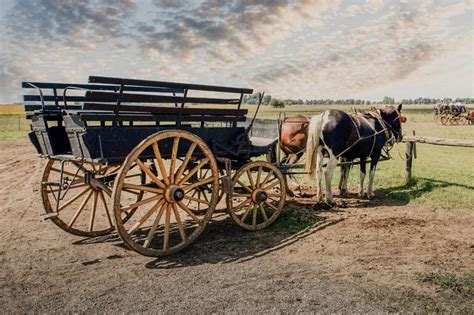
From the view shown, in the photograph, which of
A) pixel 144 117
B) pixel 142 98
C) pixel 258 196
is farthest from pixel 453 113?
pixel 142 98

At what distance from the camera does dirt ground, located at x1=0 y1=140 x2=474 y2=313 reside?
3.93 metres

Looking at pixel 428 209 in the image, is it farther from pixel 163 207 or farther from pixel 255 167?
pixel 163 207

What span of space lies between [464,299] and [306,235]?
2500 mm

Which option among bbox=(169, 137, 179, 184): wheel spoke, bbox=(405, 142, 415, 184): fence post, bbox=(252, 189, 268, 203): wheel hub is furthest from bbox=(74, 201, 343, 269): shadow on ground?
bbox=(405, 142, 415, 184): fence post

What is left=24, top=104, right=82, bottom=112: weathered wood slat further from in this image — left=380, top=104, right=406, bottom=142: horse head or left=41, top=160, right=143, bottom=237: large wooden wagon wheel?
left=380, top=104, right=406, bottom=142: horse head

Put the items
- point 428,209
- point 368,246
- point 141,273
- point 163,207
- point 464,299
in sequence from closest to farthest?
point 464,299 → point 141,273 → point 163,207 → point 368,246 → point 428,209

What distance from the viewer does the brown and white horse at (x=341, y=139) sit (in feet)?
26.8

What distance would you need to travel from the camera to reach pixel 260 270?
15.5 feet

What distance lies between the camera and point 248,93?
240 inches

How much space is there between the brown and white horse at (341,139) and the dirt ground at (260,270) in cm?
150

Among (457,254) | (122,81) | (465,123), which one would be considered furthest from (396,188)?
(465,123)

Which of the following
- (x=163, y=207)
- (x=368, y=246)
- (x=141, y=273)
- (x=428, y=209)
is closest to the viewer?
(x=141, y=273)

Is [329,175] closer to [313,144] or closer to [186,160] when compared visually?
[313,144]

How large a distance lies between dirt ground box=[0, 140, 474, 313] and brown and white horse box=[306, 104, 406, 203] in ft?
4.92
